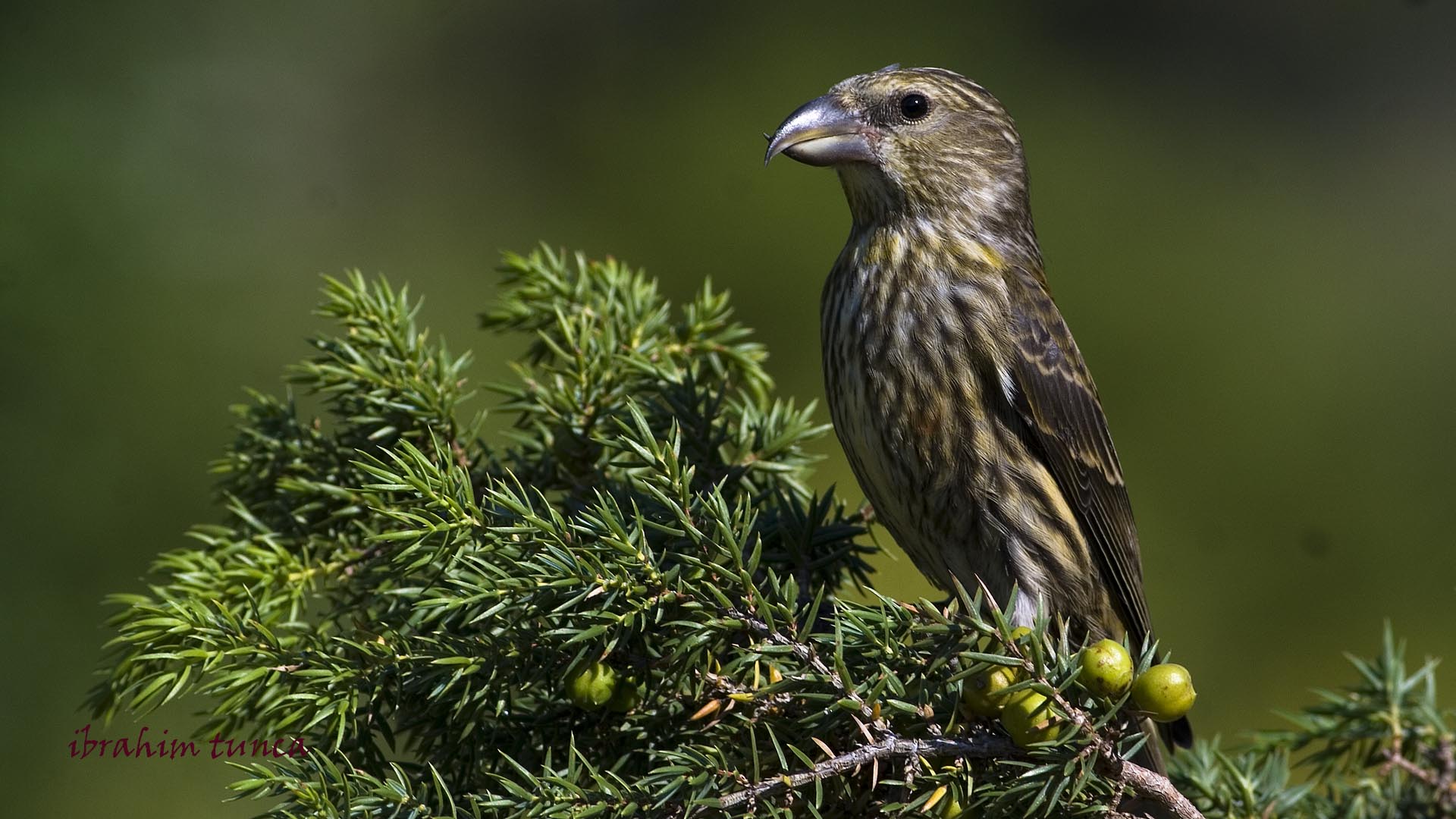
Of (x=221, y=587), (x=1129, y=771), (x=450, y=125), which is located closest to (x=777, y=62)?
(x=450, y=125)

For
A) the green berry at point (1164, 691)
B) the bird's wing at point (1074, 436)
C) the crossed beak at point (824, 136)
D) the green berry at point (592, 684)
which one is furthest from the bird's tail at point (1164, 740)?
the crossed beak at point (824, 136)

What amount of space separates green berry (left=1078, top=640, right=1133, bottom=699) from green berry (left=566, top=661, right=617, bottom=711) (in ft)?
2.05

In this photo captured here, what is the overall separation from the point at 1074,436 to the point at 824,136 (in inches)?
31.4

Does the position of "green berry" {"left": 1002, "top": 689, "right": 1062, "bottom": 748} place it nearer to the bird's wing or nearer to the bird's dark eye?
the bird's wing

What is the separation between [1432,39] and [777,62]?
365 centimetres

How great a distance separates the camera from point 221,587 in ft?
6.75

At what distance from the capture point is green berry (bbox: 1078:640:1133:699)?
156 cm

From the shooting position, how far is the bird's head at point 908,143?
2619 mm

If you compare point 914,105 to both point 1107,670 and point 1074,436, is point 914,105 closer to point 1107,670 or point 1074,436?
point 1074,436

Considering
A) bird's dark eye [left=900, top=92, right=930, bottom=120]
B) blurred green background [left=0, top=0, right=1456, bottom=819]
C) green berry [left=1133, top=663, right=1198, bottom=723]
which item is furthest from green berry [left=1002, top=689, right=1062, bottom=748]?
blurred green background [left=0, top=0, right=1456, bottom=819]

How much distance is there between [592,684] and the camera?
5.53ft

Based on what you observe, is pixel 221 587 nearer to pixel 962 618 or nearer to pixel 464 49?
pixel 962 618

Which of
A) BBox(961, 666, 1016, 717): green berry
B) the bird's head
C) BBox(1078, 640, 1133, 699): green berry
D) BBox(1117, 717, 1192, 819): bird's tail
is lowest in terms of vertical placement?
BBox(1117, 717, 1192, 819): bird's tail

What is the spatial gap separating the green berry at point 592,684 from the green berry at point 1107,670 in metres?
0.63
